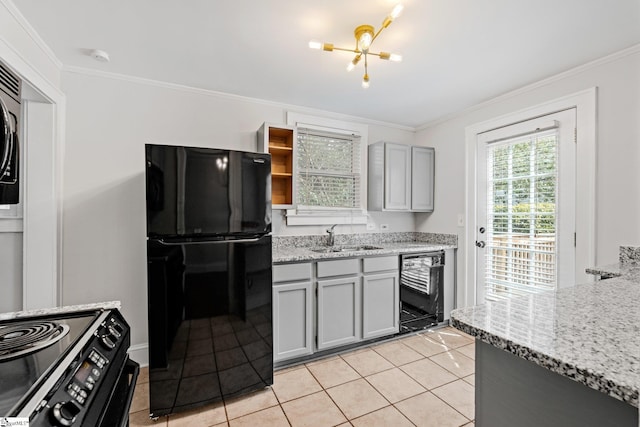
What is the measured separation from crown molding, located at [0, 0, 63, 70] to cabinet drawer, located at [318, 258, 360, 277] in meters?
2.45

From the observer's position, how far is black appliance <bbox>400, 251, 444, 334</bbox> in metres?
2.92

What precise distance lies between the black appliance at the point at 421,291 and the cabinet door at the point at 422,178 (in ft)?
2.12

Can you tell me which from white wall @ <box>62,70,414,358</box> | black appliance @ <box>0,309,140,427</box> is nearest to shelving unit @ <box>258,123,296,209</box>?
white wall @ <box>62,70,414,358</box>

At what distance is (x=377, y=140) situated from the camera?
3.57 metres

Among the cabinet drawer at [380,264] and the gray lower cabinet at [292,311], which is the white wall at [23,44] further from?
the cabinet drawer at [380,264]

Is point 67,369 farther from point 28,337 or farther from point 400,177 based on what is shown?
point 400,177

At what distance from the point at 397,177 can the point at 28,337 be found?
3134 mm

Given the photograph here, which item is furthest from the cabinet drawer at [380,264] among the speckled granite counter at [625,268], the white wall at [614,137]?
the white wall at [614,137]

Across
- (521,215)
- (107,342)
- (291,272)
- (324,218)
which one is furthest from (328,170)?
(107,342)

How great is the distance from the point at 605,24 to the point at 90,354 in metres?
3.03

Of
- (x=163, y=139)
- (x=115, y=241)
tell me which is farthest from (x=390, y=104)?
(x=115, y=241)

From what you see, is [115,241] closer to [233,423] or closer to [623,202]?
[233,423]

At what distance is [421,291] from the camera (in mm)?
3010

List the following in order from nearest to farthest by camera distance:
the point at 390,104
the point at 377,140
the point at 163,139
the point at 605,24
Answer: the point at 605,24
the point at 163,139
the point at 390,104
the point at 377,140
